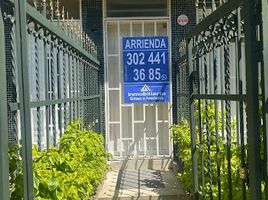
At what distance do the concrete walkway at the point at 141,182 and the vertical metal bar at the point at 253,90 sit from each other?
3403 millimetres

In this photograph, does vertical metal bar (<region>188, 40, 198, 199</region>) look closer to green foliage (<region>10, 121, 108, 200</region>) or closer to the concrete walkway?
green foliage (<region>10, 121, 108, 200</region>)

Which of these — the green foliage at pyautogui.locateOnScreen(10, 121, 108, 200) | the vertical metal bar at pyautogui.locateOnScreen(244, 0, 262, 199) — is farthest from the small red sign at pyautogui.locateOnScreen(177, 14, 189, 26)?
the vertical metal bar at pyautogui.locateOnScreen(244, 0, 262, 199)

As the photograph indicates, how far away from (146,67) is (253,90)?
17.1 feet

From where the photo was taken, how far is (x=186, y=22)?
702cm

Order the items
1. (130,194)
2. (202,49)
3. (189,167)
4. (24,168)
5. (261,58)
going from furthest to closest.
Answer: (130,194)
(189,167)
(202,49)
(24,168)
(261,58)

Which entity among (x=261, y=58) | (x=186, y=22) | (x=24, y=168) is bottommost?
(x=24, y=168)

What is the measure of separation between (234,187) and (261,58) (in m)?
1.12

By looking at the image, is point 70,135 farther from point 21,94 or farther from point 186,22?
point 186,22

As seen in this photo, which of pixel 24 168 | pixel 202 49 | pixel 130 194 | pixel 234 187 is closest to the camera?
pixel 24 168

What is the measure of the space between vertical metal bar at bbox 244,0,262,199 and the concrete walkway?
3.40 m

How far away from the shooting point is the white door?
7164 millimetres

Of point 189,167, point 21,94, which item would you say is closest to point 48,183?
point 21,94

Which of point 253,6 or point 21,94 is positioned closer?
point 253,6

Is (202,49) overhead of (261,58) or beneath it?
overhead
